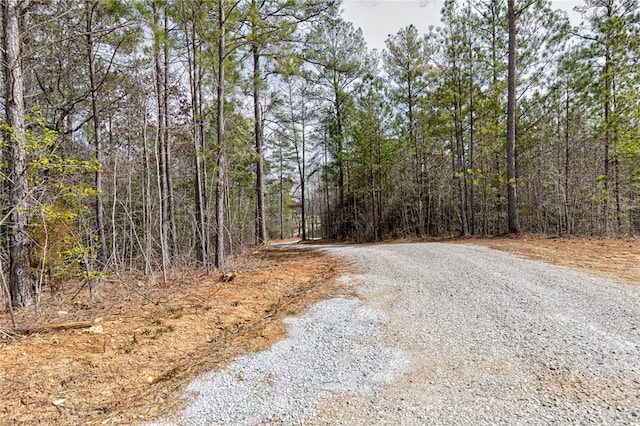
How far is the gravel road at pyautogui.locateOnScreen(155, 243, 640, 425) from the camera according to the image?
5.90 ft

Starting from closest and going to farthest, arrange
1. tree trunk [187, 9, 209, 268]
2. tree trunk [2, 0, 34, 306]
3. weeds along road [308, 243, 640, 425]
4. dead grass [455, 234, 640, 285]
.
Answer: weeds along road [308, 243, 640, 425], tree trunk [2, 0, 34, 306], dead grass [455, 234, 640, 285], tree trunk [187, 9, 209, 268]

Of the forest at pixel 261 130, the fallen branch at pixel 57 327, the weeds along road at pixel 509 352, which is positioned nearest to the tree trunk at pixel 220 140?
the forest at pixel 261 130

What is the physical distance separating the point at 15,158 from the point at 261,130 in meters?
8.14

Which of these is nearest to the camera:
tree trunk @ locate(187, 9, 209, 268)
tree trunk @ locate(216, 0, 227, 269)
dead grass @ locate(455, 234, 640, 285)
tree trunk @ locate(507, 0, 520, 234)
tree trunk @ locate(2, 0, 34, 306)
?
tree trunk @ locate(2, 0, 34, 306)

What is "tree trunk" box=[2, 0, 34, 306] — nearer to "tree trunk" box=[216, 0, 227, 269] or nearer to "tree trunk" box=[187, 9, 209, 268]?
"tree trunk" box=[187, 9, 209, 268]

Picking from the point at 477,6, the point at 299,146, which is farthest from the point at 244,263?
the point at 299,146

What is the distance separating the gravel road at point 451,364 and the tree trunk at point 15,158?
376 centimetres

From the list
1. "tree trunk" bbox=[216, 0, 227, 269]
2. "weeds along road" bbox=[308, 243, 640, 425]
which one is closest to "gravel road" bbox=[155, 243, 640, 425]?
"weeds along road" bbox=[308, 243, 640, 425]

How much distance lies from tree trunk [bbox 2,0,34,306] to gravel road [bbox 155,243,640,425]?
3.76m

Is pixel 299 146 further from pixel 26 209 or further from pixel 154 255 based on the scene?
pixel 26 209

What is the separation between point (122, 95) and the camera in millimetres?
8117

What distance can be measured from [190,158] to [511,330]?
414 inches

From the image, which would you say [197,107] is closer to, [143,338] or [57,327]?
[57,327]

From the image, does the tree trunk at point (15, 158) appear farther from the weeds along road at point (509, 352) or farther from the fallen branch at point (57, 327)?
the weeds along road at point (509, 352)
